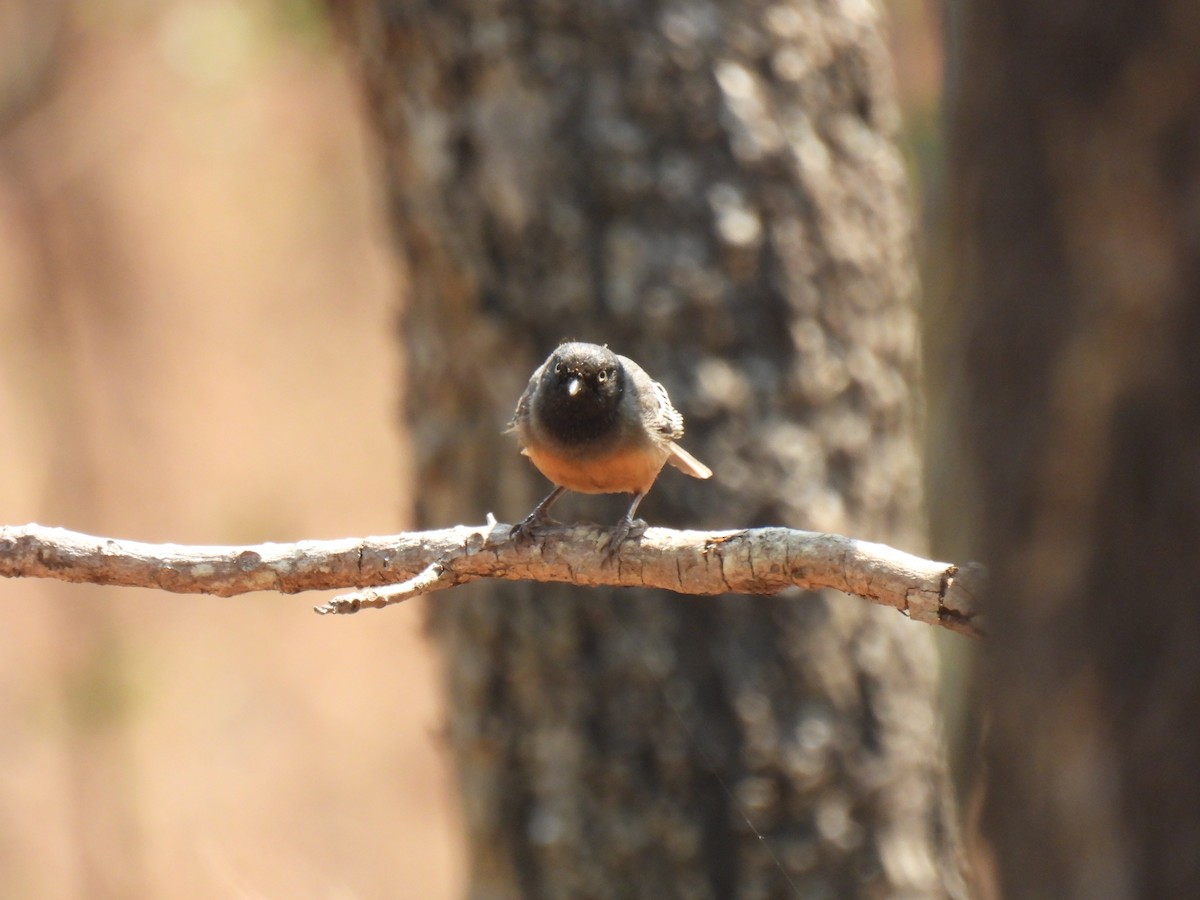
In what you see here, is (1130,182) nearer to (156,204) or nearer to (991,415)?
(991,415)

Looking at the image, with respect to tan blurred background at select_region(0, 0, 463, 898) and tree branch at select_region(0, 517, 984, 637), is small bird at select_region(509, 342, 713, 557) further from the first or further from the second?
tan blurred background at select_region(0, 0, 463, 898)

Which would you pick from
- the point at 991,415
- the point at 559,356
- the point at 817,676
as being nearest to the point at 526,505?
the point at 559,356

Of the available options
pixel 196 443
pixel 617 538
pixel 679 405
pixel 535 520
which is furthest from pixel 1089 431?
pixel 196 443

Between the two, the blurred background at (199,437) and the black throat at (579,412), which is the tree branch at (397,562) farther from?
the blurred background at (199,437)

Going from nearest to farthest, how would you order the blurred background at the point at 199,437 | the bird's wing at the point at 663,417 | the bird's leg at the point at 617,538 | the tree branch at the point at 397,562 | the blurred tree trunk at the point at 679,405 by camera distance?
the tree branch at the point at 397,562 → the bird's leg at the point at 617,538 → the bird's wing at the point at 663,417 → the blurred tree trunk at the point at 679,405 → the blurred background at the point at 199,437

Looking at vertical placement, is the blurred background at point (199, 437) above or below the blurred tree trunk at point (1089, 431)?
above

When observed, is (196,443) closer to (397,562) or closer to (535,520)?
(535,520)

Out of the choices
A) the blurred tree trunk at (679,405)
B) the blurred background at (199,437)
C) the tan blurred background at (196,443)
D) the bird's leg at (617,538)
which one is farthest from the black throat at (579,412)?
the tan blurred background at (196,443)
